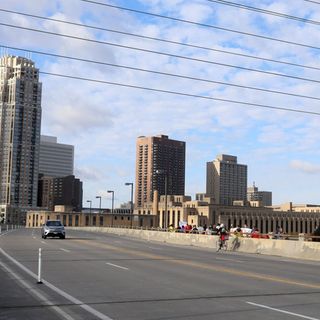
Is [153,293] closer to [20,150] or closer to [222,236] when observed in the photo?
[222,236]

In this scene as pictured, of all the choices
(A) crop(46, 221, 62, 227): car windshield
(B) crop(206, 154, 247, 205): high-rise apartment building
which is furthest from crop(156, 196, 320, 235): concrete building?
(A) crop(46, 221, 62, 227): car windshield

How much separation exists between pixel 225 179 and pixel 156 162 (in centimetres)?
8050

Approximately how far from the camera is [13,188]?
16838cm

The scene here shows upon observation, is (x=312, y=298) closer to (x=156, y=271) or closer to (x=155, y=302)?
(x=155, y=302)

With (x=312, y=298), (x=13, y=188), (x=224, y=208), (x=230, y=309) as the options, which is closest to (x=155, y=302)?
(x=230, y=309)

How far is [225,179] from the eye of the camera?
192625mm

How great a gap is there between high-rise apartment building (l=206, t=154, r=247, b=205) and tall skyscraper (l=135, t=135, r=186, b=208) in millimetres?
53248

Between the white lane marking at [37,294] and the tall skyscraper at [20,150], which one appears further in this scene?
the tall skyscraper at [20,150]

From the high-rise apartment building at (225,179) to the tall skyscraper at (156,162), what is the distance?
5325cm

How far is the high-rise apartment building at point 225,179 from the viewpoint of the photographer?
7456 inches

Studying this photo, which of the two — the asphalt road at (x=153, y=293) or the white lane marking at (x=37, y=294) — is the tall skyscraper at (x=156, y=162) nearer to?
the asphalt road at (x=153, y=293)

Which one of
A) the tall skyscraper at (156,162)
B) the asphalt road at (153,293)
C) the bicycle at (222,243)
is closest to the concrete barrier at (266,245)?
the bicycle at (222,243)

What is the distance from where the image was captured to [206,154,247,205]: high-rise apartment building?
189 metres

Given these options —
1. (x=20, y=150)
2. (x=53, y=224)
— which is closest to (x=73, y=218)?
(x=20, y=150)
